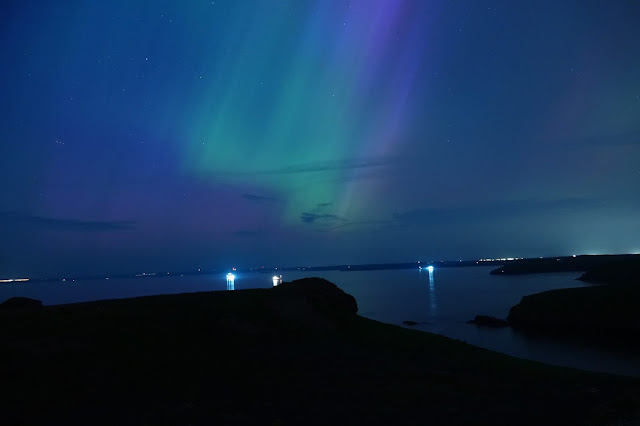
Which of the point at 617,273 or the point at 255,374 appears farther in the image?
the point at 617,273

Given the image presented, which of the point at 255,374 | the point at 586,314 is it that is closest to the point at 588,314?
the point at 586,314

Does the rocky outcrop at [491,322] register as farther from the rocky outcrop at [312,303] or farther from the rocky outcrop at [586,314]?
the rocky outcrop at [312,303]

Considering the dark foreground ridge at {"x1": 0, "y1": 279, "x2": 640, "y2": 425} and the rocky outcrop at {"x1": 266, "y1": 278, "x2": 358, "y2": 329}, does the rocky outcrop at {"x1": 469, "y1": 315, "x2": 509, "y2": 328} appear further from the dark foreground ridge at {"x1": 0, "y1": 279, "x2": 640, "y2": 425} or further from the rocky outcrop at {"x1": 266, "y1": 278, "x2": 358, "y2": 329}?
the dark foreground ridge at {"x1": 0, "y1": 279, "x2": 640, "y2": 425}

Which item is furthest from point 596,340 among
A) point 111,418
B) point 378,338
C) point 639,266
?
point 639,266

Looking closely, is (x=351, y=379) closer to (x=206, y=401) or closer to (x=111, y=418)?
(x=206, y=401)

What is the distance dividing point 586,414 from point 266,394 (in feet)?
39.6

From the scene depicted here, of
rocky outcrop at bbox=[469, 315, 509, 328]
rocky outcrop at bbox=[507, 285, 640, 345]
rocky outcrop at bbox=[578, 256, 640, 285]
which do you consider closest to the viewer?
rocky outcrop at bbox=[507, 285, 640, 345]

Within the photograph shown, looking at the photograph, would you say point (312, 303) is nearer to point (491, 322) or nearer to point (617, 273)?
point (491, 322)

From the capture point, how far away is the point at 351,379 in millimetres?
19594

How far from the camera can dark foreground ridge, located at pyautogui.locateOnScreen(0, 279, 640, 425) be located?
15.2 metres

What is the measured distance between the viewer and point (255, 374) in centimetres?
1986

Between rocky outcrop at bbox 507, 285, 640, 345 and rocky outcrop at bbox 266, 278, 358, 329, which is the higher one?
rocky outcrop at bbox 266, 278, 358, 329

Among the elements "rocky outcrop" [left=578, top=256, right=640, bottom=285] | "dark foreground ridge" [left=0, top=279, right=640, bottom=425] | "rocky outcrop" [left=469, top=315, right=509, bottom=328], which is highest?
"dark foreground ridge" [left=0, top=279, right=640, bottom=425]

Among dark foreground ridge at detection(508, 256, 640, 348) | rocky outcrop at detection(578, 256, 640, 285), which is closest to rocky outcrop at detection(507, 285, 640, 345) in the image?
dark foreground ridge at detection(508, 256, 640, 348)
